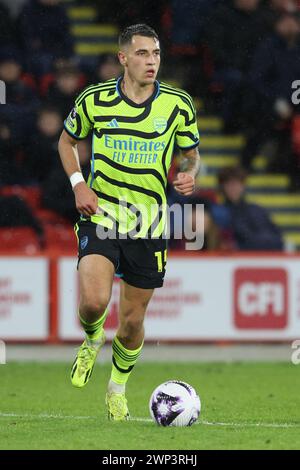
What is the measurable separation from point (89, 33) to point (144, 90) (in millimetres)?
9140

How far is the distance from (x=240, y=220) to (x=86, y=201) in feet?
21.2

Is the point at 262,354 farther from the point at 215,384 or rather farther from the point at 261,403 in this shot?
the point at 261,403

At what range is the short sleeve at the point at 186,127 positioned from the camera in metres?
7.62

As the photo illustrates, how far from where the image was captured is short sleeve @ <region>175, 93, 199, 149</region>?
762 centimetres

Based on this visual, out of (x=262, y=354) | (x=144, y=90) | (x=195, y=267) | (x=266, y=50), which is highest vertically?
(x=266, y=50)

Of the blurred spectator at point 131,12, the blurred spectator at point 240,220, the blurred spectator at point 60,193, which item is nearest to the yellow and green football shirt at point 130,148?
the blurred spectator at point 60,193

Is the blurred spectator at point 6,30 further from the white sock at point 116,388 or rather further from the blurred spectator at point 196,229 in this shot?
the white sock at point 116,388

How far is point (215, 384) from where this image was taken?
399 inches

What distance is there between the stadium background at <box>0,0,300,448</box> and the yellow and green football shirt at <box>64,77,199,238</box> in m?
3.02

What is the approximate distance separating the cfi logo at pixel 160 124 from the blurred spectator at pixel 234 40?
737cm

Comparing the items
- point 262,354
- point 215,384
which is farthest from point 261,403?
point 262,354

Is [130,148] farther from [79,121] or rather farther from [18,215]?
[18,215]

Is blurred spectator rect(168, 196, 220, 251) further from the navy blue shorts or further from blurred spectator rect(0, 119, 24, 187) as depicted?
the navy blue shorts

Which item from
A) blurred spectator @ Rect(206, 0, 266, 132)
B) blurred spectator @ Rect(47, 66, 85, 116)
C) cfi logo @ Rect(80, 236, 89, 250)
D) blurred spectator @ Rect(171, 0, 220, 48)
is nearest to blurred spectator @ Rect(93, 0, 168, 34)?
blurred spectator @ Rect(171, 0, 220, 48)
